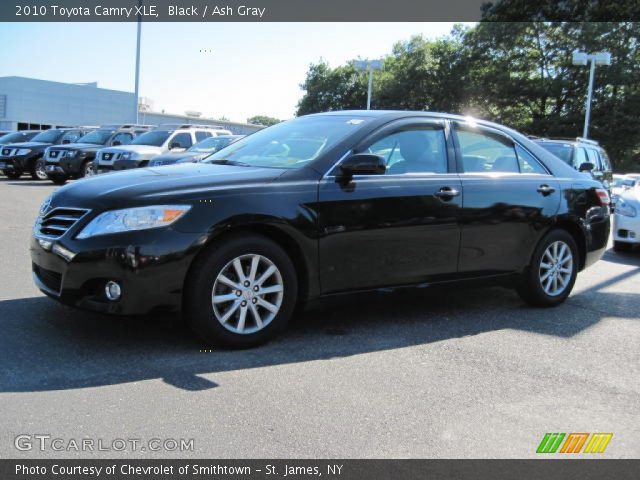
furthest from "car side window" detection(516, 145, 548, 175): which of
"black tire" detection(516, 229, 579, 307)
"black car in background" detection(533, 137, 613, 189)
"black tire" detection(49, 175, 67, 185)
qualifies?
"black tire" detection(49, 175, 67, 185)

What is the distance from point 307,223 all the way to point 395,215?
2.46 feet

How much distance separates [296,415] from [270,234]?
4.79ft

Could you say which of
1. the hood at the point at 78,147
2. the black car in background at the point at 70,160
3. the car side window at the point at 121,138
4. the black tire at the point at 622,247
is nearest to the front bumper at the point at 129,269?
the black tire at the point at 622,247

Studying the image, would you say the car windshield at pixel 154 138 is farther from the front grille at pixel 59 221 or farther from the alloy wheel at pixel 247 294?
the alloy wheel at pixel 247 294

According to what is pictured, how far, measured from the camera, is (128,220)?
161 inches

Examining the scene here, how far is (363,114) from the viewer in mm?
5344

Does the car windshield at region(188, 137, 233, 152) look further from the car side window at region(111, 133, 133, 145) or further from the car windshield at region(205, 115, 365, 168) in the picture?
the car windshield at region(205, 115, 365, 168)

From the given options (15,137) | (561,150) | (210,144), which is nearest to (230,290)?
(561,150)

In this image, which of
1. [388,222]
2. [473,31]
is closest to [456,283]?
[388,222]

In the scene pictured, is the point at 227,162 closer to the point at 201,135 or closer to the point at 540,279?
the point at 540,279

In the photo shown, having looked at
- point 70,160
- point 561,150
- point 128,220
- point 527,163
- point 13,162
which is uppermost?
point 561,150

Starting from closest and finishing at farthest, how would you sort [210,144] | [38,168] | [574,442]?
[574,442]
[210,144]
[38,168]
